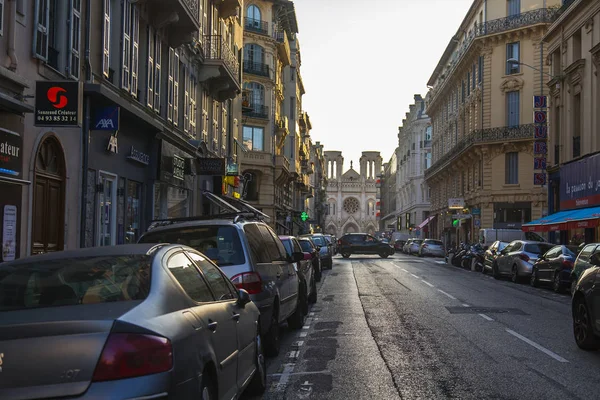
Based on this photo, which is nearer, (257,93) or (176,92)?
(176,92)

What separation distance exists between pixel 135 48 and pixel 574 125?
23264 millimetres

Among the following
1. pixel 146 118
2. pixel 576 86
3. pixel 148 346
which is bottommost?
pixel 148 346

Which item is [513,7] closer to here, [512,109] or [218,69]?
[512,109]

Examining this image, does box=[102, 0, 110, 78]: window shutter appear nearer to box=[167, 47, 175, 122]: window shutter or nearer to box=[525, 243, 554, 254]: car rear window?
box=[167, 47, 175, 122]: window shutter

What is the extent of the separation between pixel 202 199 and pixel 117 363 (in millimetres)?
25795

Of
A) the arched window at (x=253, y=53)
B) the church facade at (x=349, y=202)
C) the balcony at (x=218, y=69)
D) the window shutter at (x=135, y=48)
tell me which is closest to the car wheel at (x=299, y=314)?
the window shutter at (x=135, y=48)

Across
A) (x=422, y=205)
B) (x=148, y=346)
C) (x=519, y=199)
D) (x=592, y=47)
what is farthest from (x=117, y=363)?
(x=422, y=205)

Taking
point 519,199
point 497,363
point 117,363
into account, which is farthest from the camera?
point 519,199

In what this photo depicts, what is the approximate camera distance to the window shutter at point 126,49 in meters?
18.1

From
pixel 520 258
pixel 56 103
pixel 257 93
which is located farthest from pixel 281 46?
pixel 56 103

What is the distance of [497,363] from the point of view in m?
8.89

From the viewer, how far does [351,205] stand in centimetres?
16438

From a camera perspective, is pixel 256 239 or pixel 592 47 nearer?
pixel 256 239

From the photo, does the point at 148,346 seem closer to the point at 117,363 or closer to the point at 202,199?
the point at 117,363
